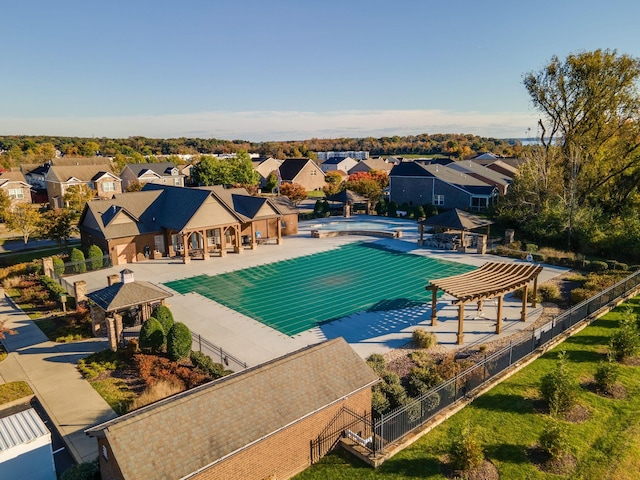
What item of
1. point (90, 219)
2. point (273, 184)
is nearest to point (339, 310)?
point (90, 219)

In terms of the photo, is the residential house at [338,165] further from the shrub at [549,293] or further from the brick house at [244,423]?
the brick house at [244,423]

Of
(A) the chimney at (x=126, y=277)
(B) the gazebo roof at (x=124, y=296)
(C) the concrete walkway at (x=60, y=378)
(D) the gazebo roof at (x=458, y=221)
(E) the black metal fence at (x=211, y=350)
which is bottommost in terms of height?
(C) the concrete walkway at (x=60, y=378)

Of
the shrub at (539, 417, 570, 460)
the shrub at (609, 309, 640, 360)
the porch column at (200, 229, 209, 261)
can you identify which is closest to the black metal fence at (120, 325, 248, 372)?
the shrub at (539, 417, 570, 460)

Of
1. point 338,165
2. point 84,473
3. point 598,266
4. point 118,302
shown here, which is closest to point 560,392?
point 84,473

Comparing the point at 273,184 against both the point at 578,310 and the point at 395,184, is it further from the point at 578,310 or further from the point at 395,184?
the point at 578,310

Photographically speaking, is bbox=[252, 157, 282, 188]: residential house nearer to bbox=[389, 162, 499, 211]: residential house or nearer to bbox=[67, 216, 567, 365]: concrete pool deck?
bbox=[389, 162, 499, 211]: residential house

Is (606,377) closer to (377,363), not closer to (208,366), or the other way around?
(377,363)

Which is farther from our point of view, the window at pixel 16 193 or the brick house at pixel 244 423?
the window at pixel 16 193

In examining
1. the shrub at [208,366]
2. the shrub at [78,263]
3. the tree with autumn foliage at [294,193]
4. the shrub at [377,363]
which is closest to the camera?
the shrub at [377,363]

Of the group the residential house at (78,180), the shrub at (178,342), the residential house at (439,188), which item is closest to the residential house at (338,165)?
the residential house at (439,188)
